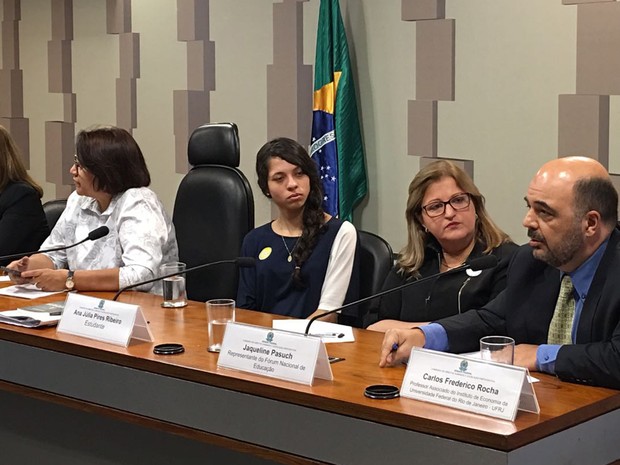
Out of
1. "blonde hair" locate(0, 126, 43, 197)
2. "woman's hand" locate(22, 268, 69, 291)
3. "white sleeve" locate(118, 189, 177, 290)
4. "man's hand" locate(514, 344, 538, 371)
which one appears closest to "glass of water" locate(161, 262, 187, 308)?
"white sleeve" locate(118, 189, 177, 290)

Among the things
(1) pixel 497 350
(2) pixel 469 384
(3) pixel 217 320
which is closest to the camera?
(2) pixel 469 384

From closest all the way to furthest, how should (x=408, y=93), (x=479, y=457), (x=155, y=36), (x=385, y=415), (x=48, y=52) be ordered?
(x=479, y=457) → (x=385, y=415) → (x=408, y=93) → (x=155, y=36) → (x=48, y=52)

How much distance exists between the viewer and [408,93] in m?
4.41

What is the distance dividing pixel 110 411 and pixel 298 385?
609mm

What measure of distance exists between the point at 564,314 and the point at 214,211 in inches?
68.5

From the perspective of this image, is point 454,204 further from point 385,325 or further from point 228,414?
point 228,414

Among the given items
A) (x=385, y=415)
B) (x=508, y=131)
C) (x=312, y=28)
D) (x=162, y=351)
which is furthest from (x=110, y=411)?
(x=312, y=28)

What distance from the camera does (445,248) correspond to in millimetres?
3076

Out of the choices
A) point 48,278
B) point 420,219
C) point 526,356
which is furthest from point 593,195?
point 48,278

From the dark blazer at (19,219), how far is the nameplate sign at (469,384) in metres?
2.67

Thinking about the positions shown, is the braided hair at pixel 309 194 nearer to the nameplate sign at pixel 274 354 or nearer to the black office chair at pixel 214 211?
the black office chair at pixel 214 211

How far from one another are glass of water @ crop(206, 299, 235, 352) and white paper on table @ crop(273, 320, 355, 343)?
8.8 inches

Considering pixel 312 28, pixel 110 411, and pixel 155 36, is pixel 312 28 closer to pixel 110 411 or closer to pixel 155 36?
pixel 155 36

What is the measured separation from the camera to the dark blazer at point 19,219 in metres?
4.27
